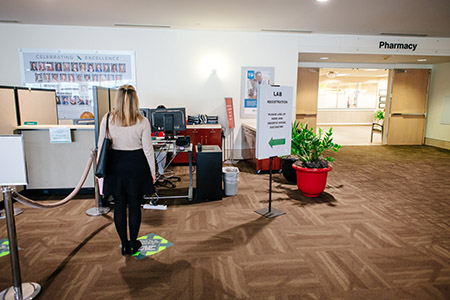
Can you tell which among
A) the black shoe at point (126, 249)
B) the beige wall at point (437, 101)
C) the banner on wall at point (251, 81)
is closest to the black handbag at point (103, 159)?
the black shoe at point (126, 249)

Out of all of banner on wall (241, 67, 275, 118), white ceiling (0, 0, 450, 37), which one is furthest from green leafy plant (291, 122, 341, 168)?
banner on wall (241, 67, 275, 118)

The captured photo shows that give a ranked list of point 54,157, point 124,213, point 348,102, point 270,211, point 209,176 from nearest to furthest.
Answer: point 124,213, point 270,211, point 209,176, point 54,157, point 348,102

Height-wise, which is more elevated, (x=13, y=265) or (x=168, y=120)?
(x=168, y=120)

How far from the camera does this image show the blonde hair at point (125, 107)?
237cm

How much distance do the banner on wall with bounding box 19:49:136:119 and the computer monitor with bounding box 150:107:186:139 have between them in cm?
273

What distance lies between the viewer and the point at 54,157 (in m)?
4.17

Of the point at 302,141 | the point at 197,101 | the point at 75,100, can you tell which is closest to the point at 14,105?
the point at 75,100

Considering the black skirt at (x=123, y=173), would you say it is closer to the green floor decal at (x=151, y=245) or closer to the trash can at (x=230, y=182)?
the green floor decal at (x=151, y=245)

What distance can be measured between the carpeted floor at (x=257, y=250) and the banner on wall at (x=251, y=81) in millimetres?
2867

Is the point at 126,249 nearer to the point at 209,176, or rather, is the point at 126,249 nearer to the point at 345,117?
the point at 209,176

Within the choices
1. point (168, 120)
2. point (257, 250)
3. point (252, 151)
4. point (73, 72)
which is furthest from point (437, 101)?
point (73, 72)

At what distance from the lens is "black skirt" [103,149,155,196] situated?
2.43 m

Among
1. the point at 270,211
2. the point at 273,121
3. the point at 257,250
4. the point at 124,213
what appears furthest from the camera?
the point at 270,211

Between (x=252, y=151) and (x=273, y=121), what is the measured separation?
2.50 m
